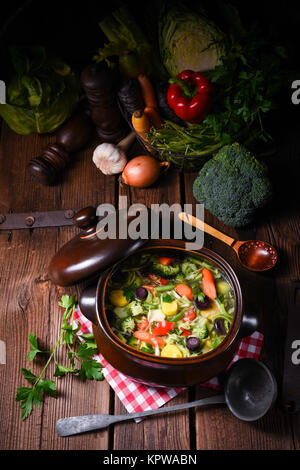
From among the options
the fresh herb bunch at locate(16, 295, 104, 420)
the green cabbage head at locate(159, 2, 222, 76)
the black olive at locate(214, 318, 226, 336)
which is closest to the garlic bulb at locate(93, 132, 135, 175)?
the green cabbage head at locate(159, 2, 222, 76)

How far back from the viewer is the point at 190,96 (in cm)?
183

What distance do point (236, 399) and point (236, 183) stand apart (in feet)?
2.53

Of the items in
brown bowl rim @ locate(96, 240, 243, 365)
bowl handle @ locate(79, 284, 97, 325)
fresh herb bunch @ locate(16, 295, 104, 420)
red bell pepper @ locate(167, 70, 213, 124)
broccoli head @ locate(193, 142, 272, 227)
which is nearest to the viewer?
brown bowl rim @ locate(96, 240, 243, 365)

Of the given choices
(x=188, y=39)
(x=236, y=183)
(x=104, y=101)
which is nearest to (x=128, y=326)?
(x=236, y=183)

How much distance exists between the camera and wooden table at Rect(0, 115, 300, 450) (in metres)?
1.50

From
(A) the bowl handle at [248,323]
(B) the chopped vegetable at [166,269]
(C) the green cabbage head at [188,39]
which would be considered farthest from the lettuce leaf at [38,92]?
(A) the bowl handle at [248,323]

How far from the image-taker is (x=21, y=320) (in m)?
1.72

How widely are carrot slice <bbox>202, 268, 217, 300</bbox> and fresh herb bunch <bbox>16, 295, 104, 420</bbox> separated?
1.43ft

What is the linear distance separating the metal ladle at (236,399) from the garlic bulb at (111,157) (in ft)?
3.11

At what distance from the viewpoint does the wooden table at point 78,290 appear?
1.50 metres

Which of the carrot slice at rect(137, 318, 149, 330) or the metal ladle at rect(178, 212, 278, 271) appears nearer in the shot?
the carrot slice at rect(137, 318, 149, 330)

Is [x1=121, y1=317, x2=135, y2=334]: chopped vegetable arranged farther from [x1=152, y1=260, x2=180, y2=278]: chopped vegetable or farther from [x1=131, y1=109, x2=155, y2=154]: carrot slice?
[x1=131, y1=109, x2=155, y2=154]: carrot slice

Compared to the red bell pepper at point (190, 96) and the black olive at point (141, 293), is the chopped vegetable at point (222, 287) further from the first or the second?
the red bell pepper at point (190, 96)

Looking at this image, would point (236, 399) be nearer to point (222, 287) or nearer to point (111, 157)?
point (222, 287)
